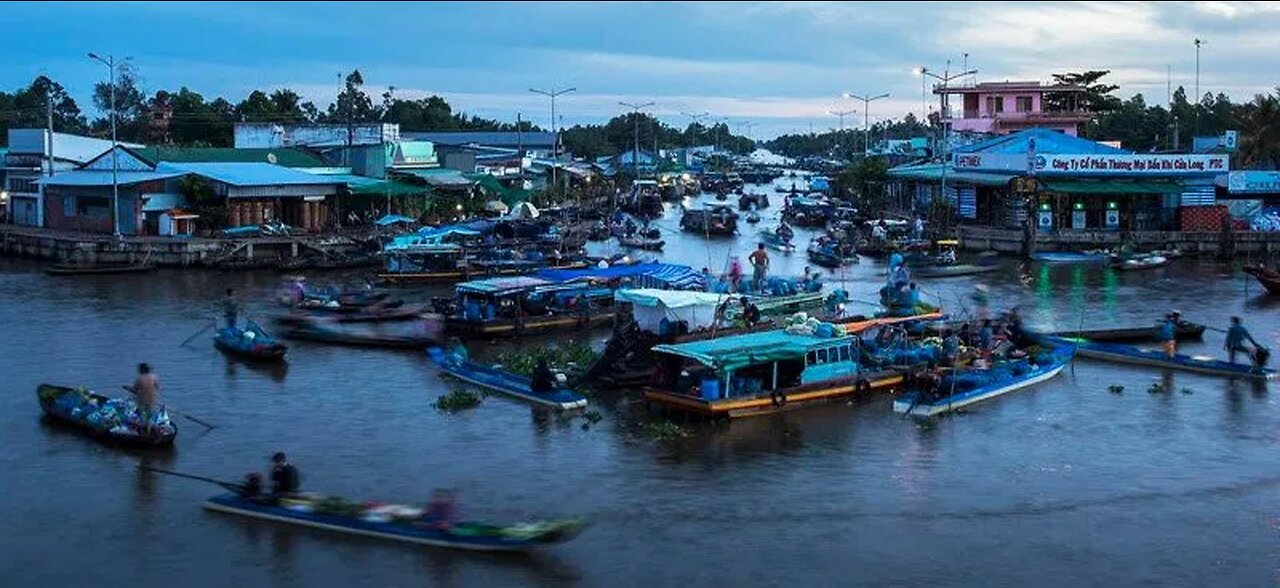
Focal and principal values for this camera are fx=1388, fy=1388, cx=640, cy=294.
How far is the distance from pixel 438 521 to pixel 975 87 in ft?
201

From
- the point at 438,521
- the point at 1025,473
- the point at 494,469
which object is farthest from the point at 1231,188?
the point at 438,521

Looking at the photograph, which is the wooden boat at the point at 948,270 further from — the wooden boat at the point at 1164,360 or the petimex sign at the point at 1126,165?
the wooden boat at the point at 1164,360

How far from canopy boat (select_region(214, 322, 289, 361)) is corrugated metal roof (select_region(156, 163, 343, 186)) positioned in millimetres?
22416

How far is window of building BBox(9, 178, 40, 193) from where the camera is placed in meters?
56.5

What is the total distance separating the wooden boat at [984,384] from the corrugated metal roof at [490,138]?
74089mm

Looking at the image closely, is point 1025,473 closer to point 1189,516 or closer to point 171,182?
point 1189,516

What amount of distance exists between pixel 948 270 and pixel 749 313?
17.8 meters

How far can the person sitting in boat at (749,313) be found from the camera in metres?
26.5

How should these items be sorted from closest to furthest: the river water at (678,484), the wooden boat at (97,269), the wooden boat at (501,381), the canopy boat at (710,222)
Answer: the river water at (678,484)
the wooden boat at (501,381)
the wooden boat at (97,269)
the canopy boat at (710,222)

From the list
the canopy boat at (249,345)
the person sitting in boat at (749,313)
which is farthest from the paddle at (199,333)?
the person sitting in boat at (749,313)

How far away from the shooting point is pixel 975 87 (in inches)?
2813

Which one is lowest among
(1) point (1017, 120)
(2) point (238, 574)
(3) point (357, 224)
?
(2) point (238, 574)

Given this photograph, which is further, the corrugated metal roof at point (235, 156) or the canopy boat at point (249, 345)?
the corrugated metal roof at point (235, 156)

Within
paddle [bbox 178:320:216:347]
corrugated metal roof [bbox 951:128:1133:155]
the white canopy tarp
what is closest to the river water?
paddle [bbox 178:320:216:347]
